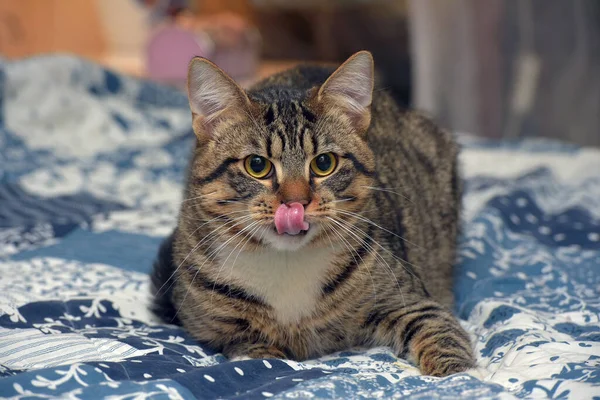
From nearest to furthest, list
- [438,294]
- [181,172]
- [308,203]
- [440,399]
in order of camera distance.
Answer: [440,399], [308,203], [438,294], [181,172]

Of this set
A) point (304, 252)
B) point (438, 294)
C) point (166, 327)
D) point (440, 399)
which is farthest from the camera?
point (438, 294)

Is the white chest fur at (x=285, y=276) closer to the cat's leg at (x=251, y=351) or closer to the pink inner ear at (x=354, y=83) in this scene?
the cat's leg at (x=251, y=351)

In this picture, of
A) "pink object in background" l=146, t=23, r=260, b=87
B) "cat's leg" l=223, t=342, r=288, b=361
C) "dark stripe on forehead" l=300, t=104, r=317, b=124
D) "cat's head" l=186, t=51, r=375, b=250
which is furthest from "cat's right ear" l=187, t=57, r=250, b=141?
"pink object in background" l=146, t=23, r=260, b=87

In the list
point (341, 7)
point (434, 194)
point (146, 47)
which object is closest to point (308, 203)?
point (434, 194)

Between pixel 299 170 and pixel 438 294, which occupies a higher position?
pixel 299 170

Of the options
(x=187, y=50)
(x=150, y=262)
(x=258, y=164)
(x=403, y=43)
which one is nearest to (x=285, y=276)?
(x=258, y=164)

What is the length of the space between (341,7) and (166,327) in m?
4.18

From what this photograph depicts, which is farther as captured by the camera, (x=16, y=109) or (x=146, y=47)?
(x=146, y=47)

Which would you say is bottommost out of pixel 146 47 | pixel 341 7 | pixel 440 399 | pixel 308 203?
pixel 440 399

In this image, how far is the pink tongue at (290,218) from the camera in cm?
139

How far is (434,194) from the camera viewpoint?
2.11 m

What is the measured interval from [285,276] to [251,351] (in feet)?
0.55

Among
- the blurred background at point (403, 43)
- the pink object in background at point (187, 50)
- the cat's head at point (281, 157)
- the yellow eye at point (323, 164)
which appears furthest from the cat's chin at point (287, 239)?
the pink object in background at point (187, 50)

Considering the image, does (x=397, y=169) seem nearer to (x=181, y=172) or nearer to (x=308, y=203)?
(x=308, y=203)
